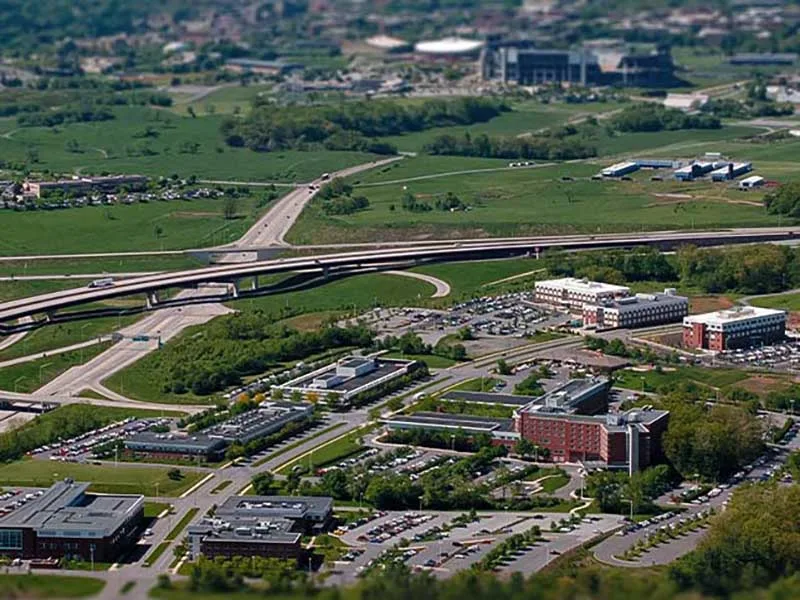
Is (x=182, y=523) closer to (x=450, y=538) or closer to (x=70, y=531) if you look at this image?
(x=70, y=531)

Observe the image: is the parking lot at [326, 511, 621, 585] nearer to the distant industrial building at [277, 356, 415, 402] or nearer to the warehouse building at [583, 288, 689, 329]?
the distant industrial building at [277, 356, 415, 402]

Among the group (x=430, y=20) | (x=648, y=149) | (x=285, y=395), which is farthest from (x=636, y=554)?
(x=430, y=20)

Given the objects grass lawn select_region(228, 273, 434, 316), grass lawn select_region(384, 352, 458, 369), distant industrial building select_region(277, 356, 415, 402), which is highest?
distant industrial building select_region(277, 356, 415, 402)

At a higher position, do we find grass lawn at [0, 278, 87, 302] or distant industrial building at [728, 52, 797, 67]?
distant industrial building at [728, 52, 797, 67]

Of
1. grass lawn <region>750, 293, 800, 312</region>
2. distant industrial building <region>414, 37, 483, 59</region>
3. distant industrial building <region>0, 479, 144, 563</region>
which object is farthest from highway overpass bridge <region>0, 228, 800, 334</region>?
distant industrial building <region>414, 37, 483, 59</region>

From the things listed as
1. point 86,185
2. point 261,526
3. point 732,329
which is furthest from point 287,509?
point 86,185

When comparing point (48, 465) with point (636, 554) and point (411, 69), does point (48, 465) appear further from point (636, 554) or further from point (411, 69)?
point (411, 69)
